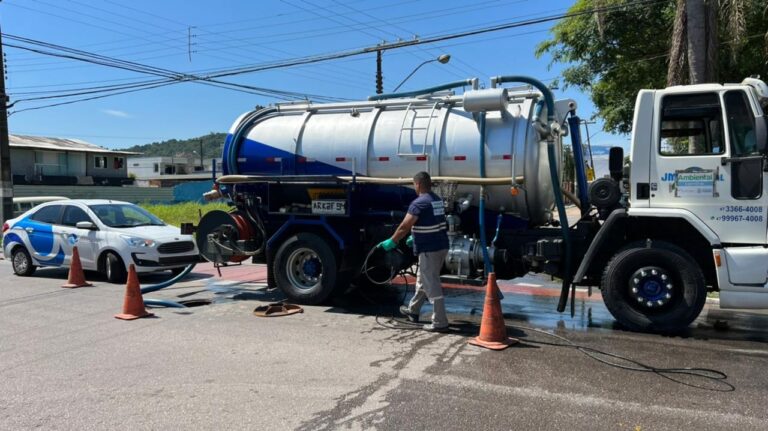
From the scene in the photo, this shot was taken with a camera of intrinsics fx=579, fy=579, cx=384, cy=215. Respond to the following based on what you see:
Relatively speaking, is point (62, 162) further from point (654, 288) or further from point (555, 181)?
point (654, 288)

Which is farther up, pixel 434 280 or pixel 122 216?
pixel 122 216

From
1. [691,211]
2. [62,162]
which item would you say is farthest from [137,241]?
[62,162]

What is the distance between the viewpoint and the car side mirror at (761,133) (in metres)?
5.91

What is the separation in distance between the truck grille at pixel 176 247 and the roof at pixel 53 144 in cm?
3500

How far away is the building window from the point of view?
4659 centimetres

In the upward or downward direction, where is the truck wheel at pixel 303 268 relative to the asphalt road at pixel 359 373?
upward

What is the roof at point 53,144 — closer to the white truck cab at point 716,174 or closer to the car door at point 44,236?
the car door at point 44,236

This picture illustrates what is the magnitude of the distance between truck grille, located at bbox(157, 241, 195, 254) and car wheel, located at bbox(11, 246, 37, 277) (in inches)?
131

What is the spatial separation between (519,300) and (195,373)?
5.36m

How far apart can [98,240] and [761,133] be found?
1075cm

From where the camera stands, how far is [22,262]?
1218 cm

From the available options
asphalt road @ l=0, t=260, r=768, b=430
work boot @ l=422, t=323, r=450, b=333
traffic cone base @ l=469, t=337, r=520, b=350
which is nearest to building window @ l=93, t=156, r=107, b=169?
asphalt road @ l=0, t=260, r=768, b=430

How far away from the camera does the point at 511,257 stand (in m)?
7.66

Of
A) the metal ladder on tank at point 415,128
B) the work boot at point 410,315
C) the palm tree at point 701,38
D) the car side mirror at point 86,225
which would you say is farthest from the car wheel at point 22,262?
the palm tree at point 701,38
